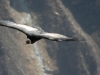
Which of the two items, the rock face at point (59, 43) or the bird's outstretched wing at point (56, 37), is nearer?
the bird's outstretched wing at point (56, 37)

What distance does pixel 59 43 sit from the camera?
82.1 m

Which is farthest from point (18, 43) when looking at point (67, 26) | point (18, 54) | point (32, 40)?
point (32, 40)

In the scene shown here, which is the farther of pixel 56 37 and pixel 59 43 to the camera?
pixel 59 43

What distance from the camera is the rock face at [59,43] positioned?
254ft

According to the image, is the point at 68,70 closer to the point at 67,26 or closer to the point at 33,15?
the point at 67,26

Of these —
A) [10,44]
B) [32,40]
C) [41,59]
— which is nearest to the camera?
[32,40]

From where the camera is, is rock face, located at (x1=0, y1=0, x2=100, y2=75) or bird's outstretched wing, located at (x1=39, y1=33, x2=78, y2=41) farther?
rock face, located at (x1=0, y1=0, x2=100, y2=75)

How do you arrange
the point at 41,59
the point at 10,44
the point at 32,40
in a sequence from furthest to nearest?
→ the point at 41,59
the point at 10,44
the point at 32,40

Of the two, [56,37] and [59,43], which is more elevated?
[59,43]

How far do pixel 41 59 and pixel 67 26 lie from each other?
40.8 feet

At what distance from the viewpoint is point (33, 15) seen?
82688mm

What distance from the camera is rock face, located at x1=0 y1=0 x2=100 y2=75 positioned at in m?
77.4

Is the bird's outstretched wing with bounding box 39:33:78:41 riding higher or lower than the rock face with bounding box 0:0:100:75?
lower

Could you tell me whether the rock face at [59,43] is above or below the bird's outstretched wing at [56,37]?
above
